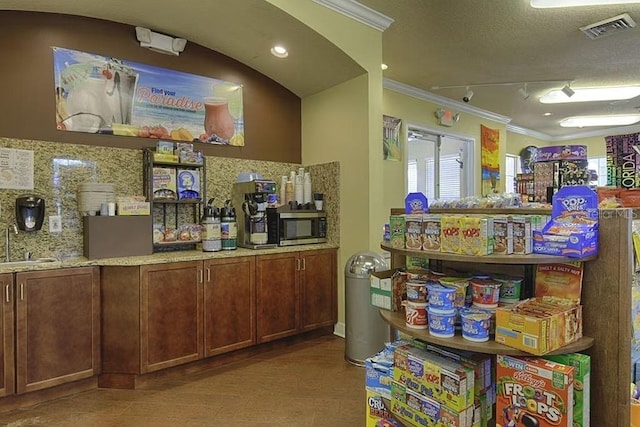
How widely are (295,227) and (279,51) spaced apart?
1640mm

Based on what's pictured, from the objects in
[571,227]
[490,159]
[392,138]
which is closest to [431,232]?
[571,227]

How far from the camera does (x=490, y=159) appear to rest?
6.70m

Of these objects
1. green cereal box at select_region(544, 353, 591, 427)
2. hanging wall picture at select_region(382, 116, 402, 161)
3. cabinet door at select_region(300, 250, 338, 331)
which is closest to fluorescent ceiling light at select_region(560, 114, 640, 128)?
hanging wall picture at select_region(382, 116, 402, 161)

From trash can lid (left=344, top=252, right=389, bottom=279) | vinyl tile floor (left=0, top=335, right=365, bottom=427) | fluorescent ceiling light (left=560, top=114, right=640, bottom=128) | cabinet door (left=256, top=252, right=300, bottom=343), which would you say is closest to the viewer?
vinyl tile floor (left=0, top=335, right=365, bottom=427)

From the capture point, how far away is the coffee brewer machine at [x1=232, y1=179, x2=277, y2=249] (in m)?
3.46

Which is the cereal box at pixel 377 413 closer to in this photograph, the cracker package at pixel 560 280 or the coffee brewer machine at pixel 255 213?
the cracker package at pixel 560 280

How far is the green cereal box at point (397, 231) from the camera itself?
1775 mm

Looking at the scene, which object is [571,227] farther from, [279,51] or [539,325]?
[279,51]

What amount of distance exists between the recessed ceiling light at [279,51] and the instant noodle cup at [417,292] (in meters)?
2.67

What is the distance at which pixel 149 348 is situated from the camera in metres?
2.76

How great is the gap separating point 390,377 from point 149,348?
1814mm

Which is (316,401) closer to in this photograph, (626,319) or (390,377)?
(390,377)

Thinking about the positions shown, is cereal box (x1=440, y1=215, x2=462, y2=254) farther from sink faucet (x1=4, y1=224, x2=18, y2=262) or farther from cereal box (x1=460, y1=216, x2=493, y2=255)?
sink faucet (x1=4, y1=224, x2=18, y2=262)

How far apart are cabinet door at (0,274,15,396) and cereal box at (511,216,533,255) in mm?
2835
